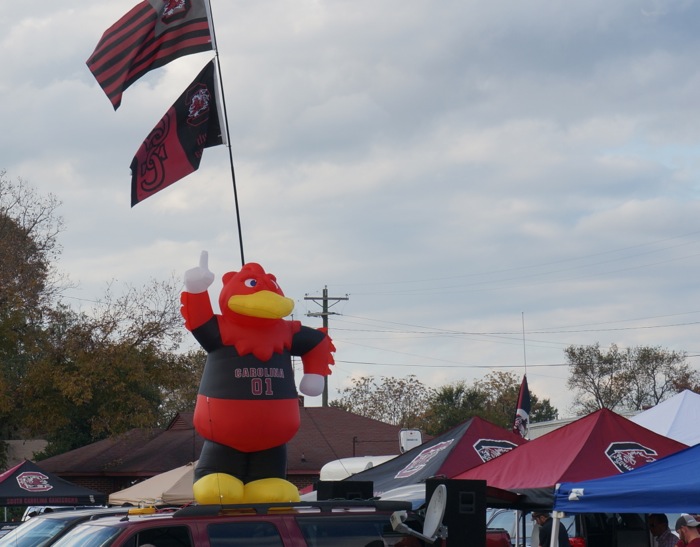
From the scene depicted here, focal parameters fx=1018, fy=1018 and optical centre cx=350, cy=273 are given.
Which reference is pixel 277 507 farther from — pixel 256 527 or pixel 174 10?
pixel 174 10

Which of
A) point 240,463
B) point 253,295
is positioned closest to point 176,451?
point 240,463

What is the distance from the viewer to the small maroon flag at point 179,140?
502 inches

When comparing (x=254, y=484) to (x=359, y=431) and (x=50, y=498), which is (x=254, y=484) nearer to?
(x=50, y=498)

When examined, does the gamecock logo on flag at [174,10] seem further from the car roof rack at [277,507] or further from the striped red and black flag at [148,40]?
the car roof rack at [277,507]

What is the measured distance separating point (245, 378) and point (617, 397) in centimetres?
4876

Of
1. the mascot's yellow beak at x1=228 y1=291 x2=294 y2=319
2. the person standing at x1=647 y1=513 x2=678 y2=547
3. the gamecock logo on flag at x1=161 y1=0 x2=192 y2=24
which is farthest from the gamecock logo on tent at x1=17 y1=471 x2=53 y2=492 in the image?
the person standing at x1=647 y1=513 x2=678 y2=547

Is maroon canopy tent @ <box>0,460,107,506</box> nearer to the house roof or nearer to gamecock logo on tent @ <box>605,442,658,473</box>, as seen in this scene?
the house roof

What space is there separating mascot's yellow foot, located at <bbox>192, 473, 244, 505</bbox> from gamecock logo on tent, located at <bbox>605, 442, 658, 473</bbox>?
388 centimetres

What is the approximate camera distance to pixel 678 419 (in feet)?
53.4

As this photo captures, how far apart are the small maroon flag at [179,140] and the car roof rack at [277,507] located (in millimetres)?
6157

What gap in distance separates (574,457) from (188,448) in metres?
23.3

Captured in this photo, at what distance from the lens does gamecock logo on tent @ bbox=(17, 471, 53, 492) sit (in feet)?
73.8

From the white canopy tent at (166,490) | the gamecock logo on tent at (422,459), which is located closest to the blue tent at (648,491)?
the gamecock logo on tent at (422,459)

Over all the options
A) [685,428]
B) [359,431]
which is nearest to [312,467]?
[359,431]
